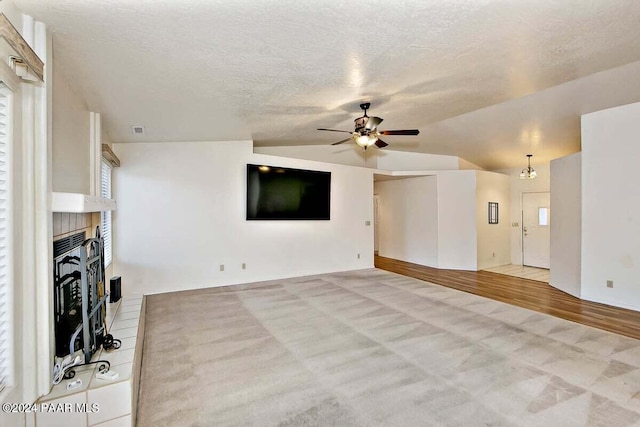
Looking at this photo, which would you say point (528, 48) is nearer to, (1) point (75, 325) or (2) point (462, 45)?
(2) point (462, 45)

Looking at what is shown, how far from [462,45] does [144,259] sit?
16.6ft

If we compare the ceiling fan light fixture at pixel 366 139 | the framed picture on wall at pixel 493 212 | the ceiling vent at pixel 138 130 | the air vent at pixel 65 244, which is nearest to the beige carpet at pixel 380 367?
the air vent at pixel 65 244

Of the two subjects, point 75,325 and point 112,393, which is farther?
point 75,325

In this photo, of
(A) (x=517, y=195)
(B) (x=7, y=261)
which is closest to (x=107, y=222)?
(B) (x=7, y=261)

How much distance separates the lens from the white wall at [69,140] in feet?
7.24

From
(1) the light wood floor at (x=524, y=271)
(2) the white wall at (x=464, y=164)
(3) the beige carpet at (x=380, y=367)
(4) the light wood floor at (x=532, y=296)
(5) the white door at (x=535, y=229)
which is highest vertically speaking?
(2) the white wall at (x=464, y=164)

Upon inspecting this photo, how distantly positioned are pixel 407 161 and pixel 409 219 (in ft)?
5.03

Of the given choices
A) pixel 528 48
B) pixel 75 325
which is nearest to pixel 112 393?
pixel 75 325

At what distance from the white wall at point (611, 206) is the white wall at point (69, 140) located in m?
6.37

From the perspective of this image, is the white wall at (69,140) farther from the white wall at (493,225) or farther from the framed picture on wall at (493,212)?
the framed picture on wall at (493,212)

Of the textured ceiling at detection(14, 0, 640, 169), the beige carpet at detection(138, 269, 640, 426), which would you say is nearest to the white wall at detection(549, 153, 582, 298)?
the textured ceiling at detection(14, 0, 640, 169)

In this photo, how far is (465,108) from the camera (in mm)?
4262

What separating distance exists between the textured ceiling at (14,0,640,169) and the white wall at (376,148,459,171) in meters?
3.05

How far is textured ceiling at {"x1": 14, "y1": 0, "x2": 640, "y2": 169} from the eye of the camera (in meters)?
1.83
